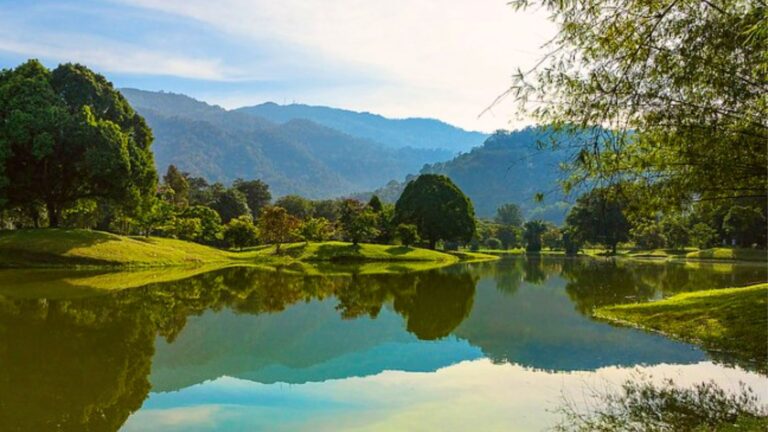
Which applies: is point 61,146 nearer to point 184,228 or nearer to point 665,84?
point 184,228

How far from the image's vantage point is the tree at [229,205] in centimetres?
9769

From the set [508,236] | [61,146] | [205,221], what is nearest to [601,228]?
[508,236]

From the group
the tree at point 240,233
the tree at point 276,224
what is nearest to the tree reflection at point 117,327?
the tree at point 276,224

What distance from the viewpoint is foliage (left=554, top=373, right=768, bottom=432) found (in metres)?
9.10

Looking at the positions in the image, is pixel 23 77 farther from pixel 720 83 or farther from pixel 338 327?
pixel 720 83

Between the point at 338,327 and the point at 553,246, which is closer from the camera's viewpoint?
the point at 338,327

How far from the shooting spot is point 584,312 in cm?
2427

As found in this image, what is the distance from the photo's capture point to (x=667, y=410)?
10.0 m

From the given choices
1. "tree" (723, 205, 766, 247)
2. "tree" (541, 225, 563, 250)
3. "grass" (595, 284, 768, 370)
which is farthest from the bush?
"grass" (595, 284, 768, 370)

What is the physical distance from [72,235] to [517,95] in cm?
4769

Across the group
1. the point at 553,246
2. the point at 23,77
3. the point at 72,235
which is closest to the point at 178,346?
the point at 72,235

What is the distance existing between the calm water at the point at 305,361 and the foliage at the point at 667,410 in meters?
0.55

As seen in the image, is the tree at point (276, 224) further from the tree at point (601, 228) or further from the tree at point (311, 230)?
the tree at point (601, 228)

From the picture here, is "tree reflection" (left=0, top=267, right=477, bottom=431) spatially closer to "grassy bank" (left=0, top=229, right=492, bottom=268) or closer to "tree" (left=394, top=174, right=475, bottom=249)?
"grassy bank" (left=0, top=229, right=492, bottom=268)
